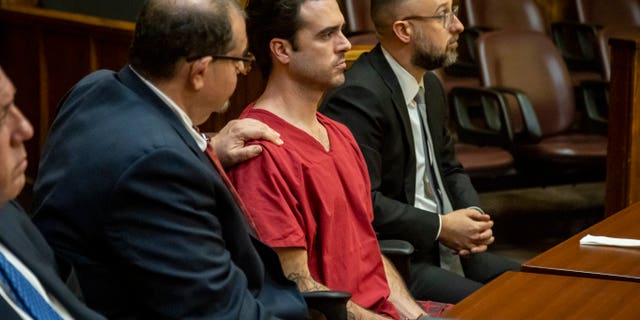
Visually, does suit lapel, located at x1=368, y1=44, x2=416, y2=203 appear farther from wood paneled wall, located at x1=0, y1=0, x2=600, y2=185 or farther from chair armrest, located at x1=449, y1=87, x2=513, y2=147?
wood paneled wall, located at x1=0, y1=0, x2=600, y2=185

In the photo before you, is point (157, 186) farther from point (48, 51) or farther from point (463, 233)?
point (48, 51)

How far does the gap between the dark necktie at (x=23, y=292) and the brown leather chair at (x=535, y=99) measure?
336cm

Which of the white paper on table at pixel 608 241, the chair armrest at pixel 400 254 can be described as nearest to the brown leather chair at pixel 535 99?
the chair armrest at pixel 400 254

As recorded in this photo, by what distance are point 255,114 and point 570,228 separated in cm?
299

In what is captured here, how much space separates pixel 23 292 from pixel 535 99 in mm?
3729

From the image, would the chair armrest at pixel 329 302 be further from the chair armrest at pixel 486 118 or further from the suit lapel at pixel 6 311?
the chair armrest at pixel 486 118

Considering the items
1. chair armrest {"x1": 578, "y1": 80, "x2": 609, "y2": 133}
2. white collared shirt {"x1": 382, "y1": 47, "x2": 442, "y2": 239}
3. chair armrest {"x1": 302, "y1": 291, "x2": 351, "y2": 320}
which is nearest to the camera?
chair armrest {"x1": 302, "y1": 291, "x2": 351, "y2": 320}

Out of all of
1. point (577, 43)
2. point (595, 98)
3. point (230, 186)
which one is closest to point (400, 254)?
point (230, 186)

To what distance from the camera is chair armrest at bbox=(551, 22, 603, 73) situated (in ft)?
20.1

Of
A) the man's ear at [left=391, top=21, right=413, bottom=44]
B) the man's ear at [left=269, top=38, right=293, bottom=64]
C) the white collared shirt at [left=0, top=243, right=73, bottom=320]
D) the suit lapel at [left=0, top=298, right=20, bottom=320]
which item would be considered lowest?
the white collared shirt at [left=0, top=243, right=73, bottom=320]

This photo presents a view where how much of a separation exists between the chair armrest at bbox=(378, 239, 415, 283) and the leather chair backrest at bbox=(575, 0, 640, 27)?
387 centimetres

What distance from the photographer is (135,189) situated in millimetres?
1818

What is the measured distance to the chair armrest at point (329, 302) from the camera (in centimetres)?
222

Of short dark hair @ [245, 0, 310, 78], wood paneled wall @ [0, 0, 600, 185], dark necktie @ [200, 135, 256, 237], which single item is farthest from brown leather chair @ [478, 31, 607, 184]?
dark necktie @ [200, 135, 256, 237]
